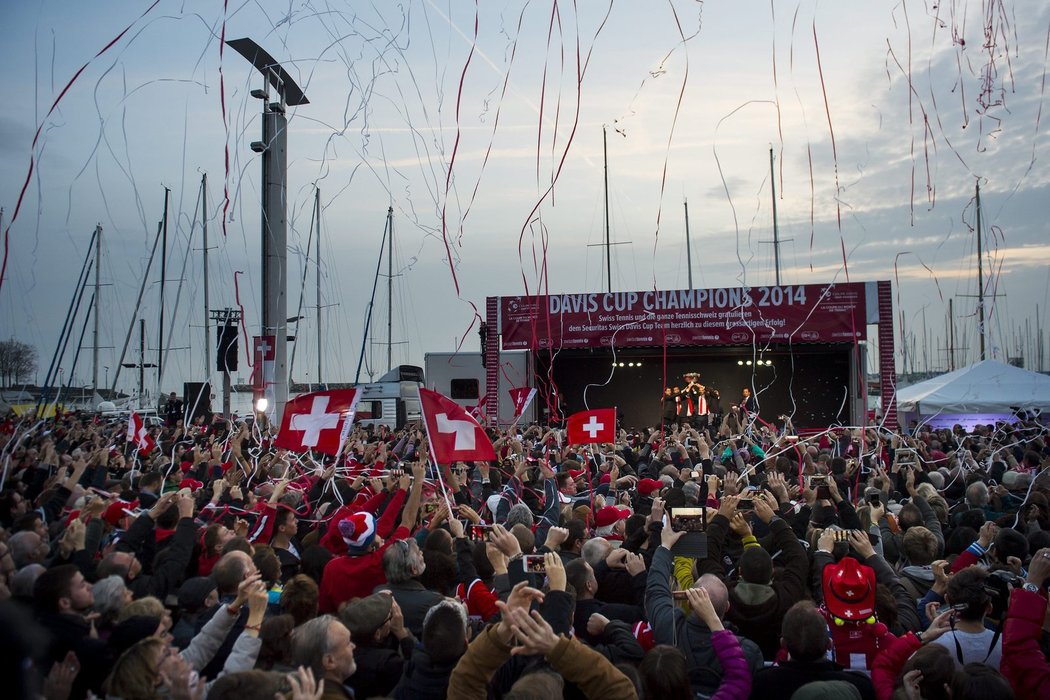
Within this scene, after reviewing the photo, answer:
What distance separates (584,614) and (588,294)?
21.9 meters

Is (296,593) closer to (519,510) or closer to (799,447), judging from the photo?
(519,510)

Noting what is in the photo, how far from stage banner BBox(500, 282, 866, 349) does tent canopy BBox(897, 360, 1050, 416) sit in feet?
8.85

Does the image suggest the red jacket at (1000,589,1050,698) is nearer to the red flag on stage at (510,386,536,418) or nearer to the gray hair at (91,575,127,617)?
the gray hair at (91,575,127,617)

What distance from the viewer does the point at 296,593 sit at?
4051 mm

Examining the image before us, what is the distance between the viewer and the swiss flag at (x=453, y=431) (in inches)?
282

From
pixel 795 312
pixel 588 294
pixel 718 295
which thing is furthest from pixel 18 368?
pixel 795 312

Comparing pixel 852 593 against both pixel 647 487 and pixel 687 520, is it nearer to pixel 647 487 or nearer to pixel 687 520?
pixel 687 520

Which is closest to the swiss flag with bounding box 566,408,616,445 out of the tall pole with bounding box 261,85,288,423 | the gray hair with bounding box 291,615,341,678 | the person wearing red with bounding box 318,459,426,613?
the person wearing red with bounding box 318,459,426,613

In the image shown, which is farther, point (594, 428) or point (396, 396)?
point (396, 396)

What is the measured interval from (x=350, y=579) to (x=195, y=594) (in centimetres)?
87

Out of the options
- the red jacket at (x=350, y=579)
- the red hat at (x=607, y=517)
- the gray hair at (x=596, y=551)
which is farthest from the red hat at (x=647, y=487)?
the red jacket at (x=350, y=579)

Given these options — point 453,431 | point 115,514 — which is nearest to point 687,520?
point 453,431

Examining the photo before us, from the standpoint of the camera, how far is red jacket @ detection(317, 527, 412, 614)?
4.84 meters

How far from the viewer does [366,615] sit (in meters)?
3.75
